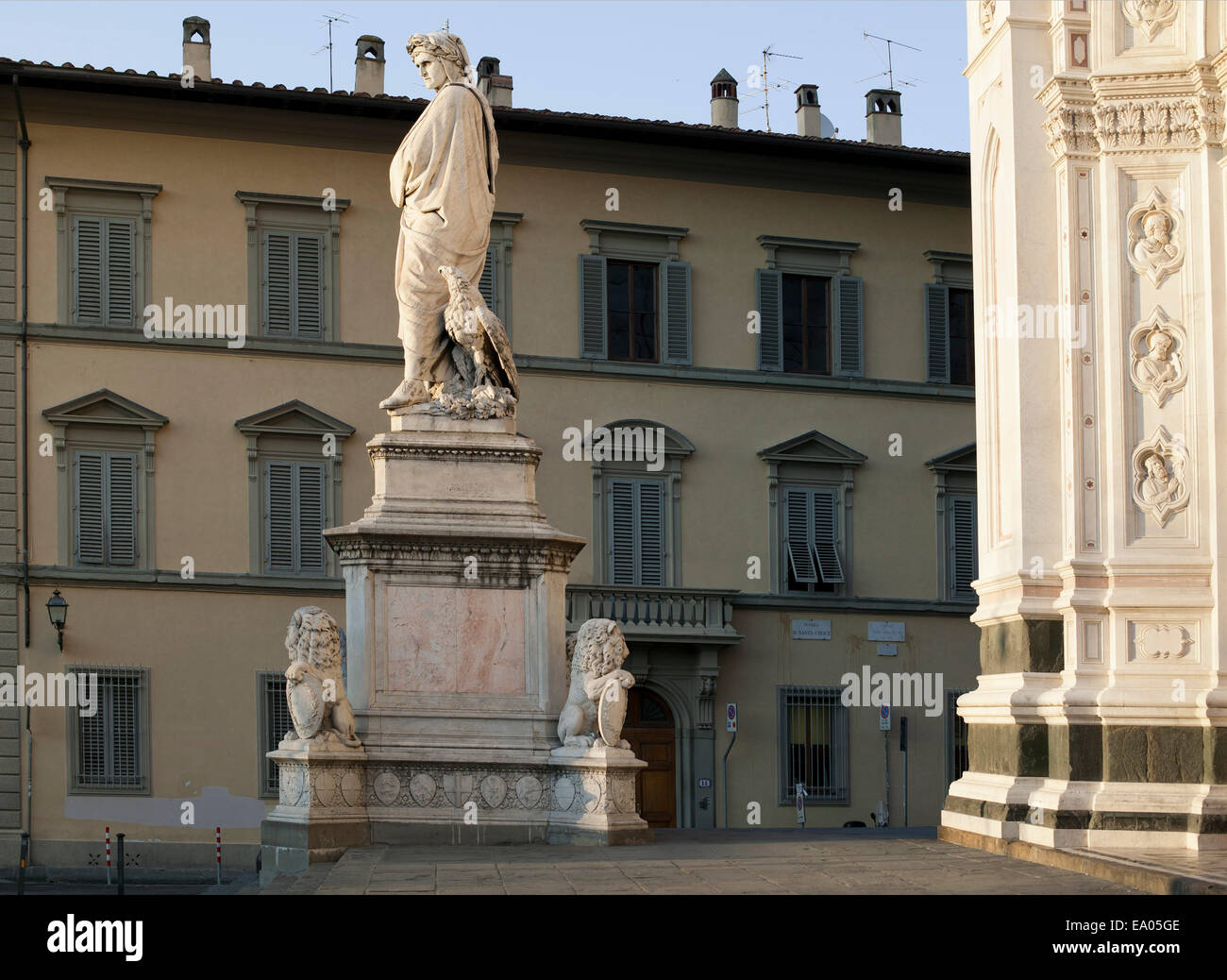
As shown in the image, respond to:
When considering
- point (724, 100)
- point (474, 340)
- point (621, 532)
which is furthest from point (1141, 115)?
point (724, 100)

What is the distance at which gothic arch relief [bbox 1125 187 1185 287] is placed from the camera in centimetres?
1420

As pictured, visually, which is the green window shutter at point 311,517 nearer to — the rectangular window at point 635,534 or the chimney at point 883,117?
the rectangular window at point 635,534

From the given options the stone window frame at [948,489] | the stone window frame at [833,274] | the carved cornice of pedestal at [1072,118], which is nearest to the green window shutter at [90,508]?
the stone window frame at [833,274]

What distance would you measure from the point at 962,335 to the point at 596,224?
23.6 ft

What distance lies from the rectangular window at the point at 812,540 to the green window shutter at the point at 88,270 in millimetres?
12133

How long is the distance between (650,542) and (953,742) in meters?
6.37

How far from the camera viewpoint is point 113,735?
30484mm

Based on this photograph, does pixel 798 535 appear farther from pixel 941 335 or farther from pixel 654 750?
pixel 941 335

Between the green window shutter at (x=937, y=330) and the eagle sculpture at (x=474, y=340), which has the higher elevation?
the green window shutter at (x=937, y=330)

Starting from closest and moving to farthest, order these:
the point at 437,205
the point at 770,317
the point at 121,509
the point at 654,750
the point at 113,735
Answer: the point at 437,205 < the point at 113,735 < the point at 121,509 < the point at 654,750 < the point at 770,317

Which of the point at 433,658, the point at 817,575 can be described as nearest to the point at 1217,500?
the point at 433,658

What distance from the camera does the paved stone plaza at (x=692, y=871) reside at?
35.6 feet

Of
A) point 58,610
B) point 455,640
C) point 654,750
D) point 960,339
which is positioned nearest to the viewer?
point 455,640

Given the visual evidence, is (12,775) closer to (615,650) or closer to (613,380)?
(613,380)
